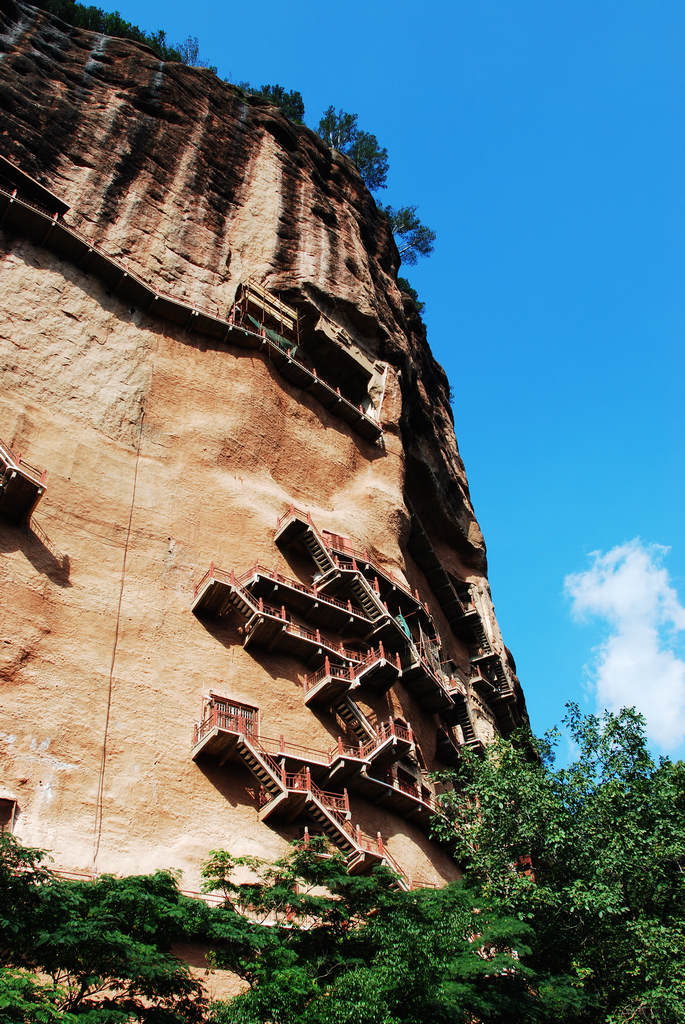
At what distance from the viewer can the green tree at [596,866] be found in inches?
914

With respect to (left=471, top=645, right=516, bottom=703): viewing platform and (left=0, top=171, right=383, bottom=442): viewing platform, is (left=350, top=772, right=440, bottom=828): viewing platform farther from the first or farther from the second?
(left=0, top=171, right=383, bottom=442): viewing platform

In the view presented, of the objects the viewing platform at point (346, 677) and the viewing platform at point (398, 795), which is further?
the viewing platform at point (346, 677)

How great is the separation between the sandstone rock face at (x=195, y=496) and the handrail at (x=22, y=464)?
29 cm

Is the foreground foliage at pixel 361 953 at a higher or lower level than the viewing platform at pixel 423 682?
lower

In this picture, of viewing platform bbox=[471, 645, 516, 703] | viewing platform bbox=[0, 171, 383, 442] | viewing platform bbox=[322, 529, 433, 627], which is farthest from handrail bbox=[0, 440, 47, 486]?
viewing platform bbox=[471, 645, 516, 703]

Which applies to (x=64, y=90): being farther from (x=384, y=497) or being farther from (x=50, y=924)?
(x=50, y=924)

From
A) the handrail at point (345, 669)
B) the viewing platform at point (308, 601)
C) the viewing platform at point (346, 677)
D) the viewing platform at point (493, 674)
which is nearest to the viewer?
the viewing platform at point (346, 677)

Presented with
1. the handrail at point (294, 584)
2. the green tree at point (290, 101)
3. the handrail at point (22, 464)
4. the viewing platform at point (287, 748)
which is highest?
the green tree at point (290, 101)

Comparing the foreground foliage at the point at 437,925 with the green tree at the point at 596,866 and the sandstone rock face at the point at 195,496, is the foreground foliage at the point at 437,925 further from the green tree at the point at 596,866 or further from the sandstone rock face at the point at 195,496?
the sandstone rock face at the point at 195,496

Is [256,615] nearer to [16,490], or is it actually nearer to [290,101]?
[16,490]

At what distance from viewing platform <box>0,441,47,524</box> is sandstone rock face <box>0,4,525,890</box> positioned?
1.37 ft

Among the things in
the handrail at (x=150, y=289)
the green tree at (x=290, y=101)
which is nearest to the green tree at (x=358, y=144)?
the green tree at (x=290, y=101)

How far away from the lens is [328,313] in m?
41.8

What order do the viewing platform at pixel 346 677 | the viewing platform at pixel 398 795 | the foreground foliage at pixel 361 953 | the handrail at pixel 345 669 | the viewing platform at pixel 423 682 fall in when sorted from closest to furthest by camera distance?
the foreground foliage at pixel 361 953 → the viewing platform at pixel 398 795 → the viewing platform at pixel 346 677 → the handrail at pixel 345 669 → the viewing platform at pixel 423 682
